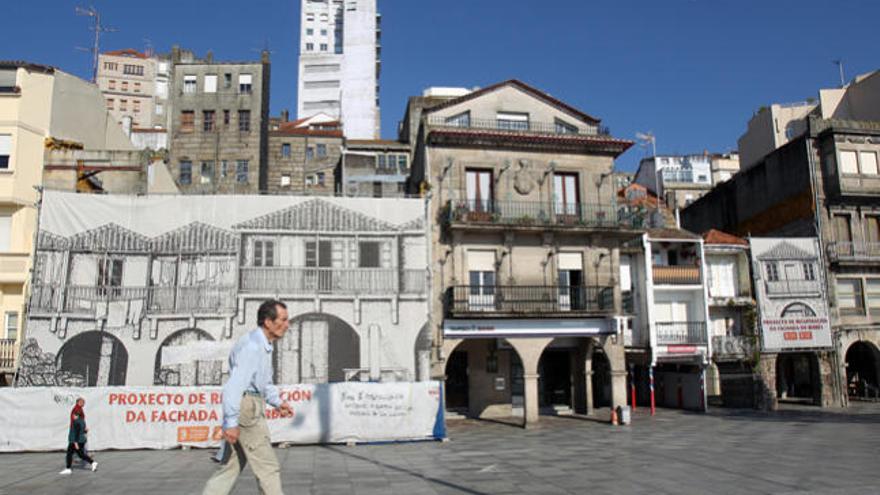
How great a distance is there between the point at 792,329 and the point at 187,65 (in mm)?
44390

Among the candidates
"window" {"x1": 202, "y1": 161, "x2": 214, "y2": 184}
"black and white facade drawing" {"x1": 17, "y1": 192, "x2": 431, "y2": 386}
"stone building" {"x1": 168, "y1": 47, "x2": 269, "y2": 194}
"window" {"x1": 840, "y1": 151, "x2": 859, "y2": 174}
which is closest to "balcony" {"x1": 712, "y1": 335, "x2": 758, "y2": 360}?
"window" {"x1": 840, "y1": 151, "x2": 859, "y2": 174}

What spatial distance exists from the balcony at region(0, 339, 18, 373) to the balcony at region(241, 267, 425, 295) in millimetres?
8427

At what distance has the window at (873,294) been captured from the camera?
33.7m

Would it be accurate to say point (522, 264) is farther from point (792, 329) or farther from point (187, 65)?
point (187, 65)

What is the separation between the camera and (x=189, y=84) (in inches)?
1977

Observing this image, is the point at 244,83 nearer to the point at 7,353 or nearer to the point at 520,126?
the point at 520,126

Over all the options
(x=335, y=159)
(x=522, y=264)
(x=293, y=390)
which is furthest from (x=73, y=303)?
(x=335, y=159)

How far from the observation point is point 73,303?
24.0m

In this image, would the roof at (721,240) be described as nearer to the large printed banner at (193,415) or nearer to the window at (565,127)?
the window at (565,127)

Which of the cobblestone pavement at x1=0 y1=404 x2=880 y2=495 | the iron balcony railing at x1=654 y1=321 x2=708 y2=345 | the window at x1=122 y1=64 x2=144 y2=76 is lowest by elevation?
the cobblestone pavement at x1=0 y1=404 x2=880 y2=495

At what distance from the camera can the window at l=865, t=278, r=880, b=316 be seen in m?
33.7

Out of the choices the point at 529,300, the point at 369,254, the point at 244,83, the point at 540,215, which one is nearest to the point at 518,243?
the point at 540,215

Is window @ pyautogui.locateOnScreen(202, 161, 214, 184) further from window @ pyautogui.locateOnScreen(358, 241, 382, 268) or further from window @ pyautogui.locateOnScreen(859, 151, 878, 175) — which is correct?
window @ pyautogui.locateOnScreen(859, 151, 878, 175)

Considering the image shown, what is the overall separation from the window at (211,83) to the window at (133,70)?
48.8 metres
